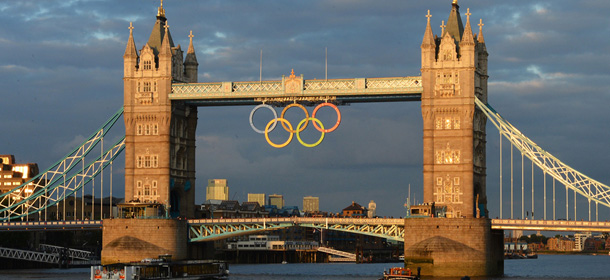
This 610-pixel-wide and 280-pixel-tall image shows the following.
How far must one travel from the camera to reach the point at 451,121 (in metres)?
142

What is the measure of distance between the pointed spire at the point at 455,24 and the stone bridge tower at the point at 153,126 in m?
37.7

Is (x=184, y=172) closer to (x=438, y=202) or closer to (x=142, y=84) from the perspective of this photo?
(x=142, y=84)

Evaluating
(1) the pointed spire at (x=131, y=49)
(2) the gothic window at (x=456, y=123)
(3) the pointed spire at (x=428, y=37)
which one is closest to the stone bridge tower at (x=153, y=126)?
(1) the pointed spire at (x=131, y=49)

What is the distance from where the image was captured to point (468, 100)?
14062 cm

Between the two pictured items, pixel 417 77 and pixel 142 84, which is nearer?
pixel 417 77

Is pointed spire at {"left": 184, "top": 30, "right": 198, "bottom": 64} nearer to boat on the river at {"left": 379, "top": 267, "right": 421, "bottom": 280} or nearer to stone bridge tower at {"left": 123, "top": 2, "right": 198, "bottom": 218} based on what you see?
stone bridge tower at {"left": 123, "top": 2, "right": 198, "bottom": 218}

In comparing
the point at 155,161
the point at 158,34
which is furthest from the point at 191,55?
the point at 155,161

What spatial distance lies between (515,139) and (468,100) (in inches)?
294

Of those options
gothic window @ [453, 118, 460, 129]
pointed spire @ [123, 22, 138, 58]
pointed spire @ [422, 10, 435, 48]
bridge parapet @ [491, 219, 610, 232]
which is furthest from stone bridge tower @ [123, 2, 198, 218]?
bridge parapet @ [491, 219, 610, 232]

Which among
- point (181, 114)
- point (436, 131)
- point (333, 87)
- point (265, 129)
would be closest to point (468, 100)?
point (436, 131)

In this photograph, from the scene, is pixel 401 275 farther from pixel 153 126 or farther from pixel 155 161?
pixel 153 126

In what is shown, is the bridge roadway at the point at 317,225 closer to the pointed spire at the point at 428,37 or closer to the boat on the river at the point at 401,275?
the boat on the river at the point at 401,275

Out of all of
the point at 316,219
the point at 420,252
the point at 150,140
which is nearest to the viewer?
the point at 420,252

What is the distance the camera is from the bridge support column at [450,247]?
440ft
